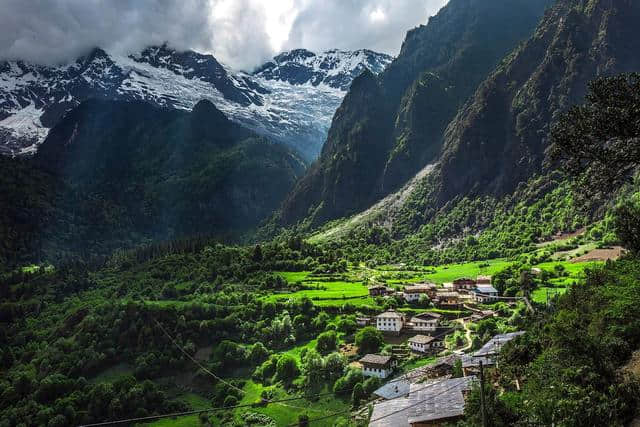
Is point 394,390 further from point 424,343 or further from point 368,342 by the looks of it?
point 368,342

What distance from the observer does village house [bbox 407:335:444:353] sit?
73188mm

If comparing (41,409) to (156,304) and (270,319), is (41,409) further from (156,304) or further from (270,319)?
(270,319)

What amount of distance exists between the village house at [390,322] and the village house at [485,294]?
758 inches

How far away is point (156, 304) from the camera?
115m

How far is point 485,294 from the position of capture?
97.1 meters

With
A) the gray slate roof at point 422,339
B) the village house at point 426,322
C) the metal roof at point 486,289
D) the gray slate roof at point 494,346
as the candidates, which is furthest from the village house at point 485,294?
the gray slate roof at point 494,346

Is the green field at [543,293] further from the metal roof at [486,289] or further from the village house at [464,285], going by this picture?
the village house at [464,285]

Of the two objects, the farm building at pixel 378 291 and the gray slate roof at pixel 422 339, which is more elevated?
the farm building at pixel 378 291

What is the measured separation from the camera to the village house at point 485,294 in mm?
95381

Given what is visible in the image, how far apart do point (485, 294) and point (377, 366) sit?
3852 centimetres

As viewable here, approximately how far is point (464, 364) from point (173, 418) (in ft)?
175

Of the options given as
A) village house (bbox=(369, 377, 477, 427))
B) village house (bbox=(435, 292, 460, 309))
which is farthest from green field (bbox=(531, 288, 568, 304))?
village house (bbox=(369, 377, 477, 427))

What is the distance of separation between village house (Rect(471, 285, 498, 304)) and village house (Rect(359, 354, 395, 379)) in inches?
1325

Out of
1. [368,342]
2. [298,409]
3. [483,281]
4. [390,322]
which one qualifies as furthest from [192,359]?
[483,281]
